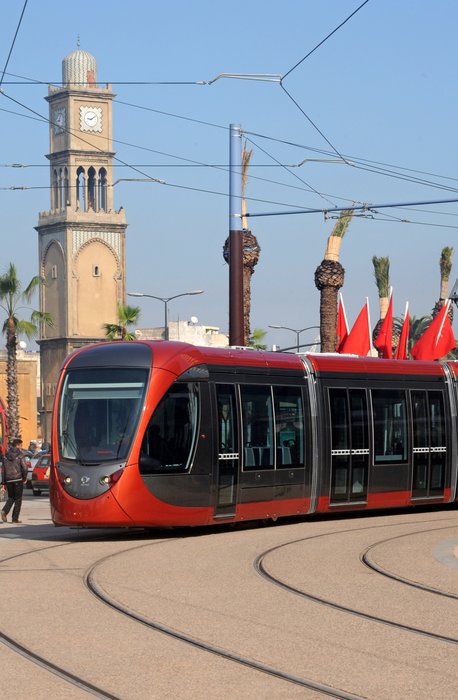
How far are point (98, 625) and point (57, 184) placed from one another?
13692 cm

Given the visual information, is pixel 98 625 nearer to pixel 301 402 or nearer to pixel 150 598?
pixel 150 598

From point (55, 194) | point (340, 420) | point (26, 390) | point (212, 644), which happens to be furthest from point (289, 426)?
point (55, 194)

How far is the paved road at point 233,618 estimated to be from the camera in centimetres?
829

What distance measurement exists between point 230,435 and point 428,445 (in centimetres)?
534

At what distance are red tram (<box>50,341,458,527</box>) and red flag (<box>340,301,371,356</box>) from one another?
879cm

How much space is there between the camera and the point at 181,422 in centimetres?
1866

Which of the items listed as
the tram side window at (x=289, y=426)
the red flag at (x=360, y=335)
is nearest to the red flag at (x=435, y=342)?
the red flag at (x=360, y=335)

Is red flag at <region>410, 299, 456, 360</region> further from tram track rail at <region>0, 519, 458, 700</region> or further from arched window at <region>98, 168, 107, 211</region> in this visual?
arched window at <region>98, 168, 107, 211</region>

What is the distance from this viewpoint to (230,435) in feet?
63.6

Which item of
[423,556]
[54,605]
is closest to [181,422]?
[423,556]

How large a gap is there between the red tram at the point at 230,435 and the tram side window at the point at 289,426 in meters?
0.03

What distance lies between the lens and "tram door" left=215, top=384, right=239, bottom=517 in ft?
63.1

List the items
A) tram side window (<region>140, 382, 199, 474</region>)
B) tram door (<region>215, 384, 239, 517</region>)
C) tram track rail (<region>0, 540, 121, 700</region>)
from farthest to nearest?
1. tram door (<region>215, 384, 239, 517</region>)
2. tram side window (<region>140, 382, 199, 474</region>)
3. tram track rail (<region>0, 540, 121, 700</region>)

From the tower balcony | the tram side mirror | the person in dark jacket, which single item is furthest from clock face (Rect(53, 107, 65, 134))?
the tram side mirror
